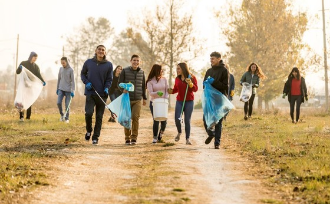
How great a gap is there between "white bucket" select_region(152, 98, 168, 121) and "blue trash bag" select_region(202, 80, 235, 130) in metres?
0.91

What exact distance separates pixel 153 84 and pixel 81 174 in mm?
4208

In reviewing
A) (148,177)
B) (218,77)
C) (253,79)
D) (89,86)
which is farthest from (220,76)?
(253,79)

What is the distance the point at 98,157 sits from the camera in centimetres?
929

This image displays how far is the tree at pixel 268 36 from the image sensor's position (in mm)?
35656

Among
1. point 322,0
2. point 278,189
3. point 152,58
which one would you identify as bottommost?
point 278,189

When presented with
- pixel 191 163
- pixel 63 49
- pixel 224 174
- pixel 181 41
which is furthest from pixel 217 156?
pixel 63 49

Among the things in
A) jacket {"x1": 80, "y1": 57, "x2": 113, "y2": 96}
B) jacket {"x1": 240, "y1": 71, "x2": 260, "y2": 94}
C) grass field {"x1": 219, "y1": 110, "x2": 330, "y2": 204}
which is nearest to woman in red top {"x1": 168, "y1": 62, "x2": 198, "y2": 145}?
grass field {"x1": 219, "y1": 110, "x2": 330, "y2": 204}

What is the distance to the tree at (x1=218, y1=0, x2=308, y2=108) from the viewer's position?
117 feet

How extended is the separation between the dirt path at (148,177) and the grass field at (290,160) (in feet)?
1.27

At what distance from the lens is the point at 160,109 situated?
37.2 feet

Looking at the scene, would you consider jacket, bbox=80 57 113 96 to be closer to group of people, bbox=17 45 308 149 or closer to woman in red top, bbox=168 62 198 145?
group of people, bbox=17 45 308 149

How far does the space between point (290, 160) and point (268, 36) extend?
28.2 meters

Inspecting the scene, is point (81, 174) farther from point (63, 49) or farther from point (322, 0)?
point (63, 49)

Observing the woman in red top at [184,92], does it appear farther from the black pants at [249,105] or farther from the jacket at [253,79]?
the black pants at [249,105]
